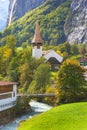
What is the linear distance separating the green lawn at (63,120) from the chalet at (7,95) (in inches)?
719

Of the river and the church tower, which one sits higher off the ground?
the church tower

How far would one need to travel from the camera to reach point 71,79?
83.2 metres

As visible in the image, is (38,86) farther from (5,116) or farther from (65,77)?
(5,116)

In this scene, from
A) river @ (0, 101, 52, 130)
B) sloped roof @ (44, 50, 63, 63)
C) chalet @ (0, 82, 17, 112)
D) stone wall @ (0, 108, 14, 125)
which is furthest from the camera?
sloped roof @ (44, 50, 63, 63)

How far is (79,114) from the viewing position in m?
50.8

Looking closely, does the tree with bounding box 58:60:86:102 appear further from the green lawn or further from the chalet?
the green lawn

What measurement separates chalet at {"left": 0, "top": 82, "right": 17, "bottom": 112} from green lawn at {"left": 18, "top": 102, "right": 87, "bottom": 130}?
719 inches

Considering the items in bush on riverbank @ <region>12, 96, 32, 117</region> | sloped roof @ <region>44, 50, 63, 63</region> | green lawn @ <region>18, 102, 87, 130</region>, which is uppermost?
sloped roof @ <region>44, 50, 63, 63</region>

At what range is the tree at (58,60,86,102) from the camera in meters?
81.9

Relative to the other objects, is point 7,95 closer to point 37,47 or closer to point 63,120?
point 63,120

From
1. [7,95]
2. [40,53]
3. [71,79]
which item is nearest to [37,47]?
[40,53]

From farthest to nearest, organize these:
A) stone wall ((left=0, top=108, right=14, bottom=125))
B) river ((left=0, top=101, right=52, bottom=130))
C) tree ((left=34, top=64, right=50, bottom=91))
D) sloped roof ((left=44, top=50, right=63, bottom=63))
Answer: sloped roof ((left=44, top=50, right=63, bottom=63))
tree ((left=34, top=64, right=50, bottom=91))
stone wall ((left=0, top=108, right=14, bottom=125))
river ((left=0, top=101, right=52, bottom=130))

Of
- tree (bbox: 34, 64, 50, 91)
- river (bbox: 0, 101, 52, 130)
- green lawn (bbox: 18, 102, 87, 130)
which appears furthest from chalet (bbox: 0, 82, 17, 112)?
tree (bbox: 34, 64, 50, 91)

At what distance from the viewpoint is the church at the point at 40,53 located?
5399 inches
